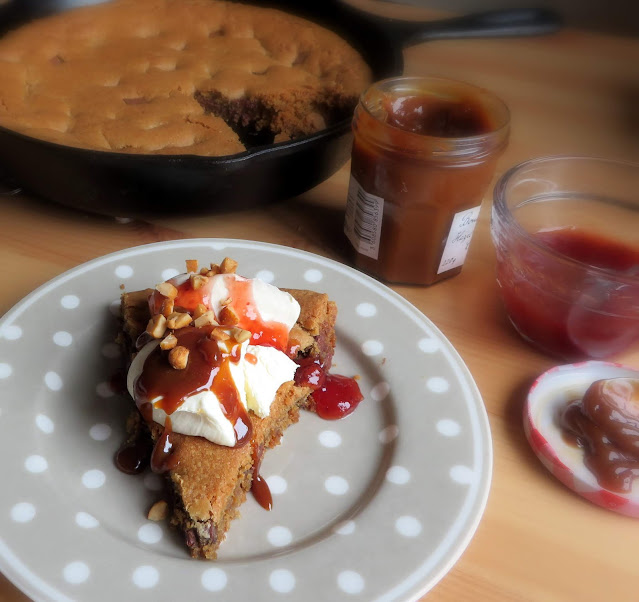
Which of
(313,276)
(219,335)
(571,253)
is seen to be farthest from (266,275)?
(571,253)

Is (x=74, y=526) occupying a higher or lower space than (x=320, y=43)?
lower

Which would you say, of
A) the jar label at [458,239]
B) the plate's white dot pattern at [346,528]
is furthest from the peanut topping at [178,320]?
the jar label at [458,239]

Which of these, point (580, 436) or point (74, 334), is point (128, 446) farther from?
point (580, 436)

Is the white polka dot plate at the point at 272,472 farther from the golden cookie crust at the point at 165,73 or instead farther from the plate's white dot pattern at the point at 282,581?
the golden cookie crust at the point at 165,73

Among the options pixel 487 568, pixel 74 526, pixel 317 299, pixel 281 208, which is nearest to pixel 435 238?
pixel 317 299

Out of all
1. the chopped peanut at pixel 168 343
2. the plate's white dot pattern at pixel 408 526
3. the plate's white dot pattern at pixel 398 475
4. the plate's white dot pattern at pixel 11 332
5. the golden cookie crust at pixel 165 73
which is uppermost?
the golden cookie crust at pixel 165 73

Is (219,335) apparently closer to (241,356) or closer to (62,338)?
(241,356)
